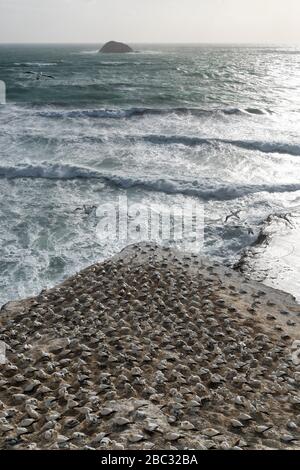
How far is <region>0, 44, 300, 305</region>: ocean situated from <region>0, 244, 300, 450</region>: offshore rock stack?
2.25 meters

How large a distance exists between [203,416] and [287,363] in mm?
2376

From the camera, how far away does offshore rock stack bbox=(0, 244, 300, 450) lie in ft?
21.1

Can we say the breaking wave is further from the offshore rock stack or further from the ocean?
the offshore rock stack

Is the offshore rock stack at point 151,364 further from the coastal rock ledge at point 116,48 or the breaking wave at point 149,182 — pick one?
the coastal rock ledge at point 116,48

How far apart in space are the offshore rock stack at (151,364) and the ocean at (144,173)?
2246 millimetres

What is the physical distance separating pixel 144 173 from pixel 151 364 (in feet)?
52.2

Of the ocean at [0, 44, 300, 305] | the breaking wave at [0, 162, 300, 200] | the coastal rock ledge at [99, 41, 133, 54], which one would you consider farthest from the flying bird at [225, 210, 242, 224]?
the coastal rock ledge at [99, 41, 133, 54]

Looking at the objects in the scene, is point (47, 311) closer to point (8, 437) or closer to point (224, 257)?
point (8, 437)

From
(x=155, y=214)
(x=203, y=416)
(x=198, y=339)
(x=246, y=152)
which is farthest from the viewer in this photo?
(x=246, y=152)

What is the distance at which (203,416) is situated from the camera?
6855 mm

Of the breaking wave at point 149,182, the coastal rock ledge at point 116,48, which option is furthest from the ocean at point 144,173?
the coastal rock ledge at point 116,48

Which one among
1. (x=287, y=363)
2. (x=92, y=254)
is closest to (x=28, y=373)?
(x=287, y=363)

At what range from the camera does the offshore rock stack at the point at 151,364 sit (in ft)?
21.1

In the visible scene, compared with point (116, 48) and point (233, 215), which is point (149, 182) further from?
point (116, 48)
